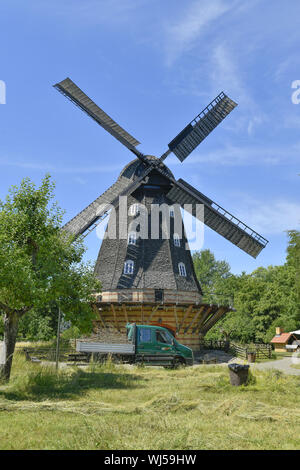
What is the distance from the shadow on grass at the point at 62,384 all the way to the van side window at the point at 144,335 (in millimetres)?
2748

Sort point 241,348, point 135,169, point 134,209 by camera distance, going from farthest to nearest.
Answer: point 241,348, point 135,169, point 134,209

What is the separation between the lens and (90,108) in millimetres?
24016

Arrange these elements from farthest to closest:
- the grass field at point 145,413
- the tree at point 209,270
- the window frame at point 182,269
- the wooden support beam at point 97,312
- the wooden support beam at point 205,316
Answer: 1. the tree at point 209,270
2. the window frame at point 182,269
3. the wooden support beam at point 205,316
4. the wooden support beam at point 97,312
5. the grass field at point 145,413

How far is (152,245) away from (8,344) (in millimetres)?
13777

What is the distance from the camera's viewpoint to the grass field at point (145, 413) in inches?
201

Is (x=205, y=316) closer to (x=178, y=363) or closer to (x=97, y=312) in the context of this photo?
(x=97, y=312)

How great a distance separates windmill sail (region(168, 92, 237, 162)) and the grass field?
17780 mm

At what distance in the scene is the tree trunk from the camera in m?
10.5

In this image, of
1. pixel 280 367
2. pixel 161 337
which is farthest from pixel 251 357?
pixel 161 337

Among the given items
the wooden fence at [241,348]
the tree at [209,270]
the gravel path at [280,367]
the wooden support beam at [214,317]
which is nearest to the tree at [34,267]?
the gravel path at [280,367]

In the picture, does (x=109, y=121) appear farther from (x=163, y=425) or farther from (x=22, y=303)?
(x=163, y=425)

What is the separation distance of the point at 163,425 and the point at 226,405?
193cm

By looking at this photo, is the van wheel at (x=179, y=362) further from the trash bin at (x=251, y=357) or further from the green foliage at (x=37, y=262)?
the trash bin at (x=251, y=357)

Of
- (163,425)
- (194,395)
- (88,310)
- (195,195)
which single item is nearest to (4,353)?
(88,310)
